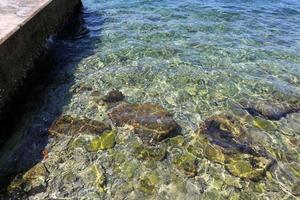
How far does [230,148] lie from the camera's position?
7562 mm

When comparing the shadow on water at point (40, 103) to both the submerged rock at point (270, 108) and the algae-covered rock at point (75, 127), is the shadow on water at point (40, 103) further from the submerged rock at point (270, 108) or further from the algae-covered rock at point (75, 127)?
the submerged rock at point (270, 108)

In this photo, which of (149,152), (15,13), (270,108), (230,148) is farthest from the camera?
(15,13)

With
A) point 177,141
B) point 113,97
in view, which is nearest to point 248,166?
point 177,141

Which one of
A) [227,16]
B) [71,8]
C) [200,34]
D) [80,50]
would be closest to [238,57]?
[200,34]

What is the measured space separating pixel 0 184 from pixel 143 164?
279 cm

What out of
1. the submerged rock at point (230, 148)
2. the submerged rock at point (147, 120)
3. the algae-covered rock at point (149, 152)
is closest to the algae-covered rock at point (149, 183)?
the algae-covered rock at point (149, 152)

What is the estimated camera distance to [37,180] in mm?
6664

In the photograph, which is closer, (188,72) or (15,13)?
(15,13)

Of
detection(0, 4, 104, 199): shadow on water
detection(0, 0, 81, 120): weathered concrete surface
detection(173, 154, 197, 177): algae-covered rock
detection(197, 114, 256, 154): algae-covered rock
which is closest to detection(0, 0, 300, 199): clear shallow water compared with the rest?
detection(0, 4, 104, 199): shadow on water

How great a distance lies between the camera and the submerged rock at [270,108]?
28.6 ft

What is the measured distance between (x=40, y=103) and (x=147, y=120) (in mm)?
2960

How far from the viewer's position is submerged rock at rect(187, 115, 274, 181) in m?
7.06

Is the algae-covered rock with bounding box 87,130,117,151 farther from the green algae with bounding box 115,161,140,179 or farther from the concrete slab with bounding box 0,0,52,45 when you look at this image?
the concrete slab with bounding box 0,0,52,45

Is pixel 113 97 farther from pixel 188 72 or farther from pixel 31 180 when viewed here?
pixel 31 180
